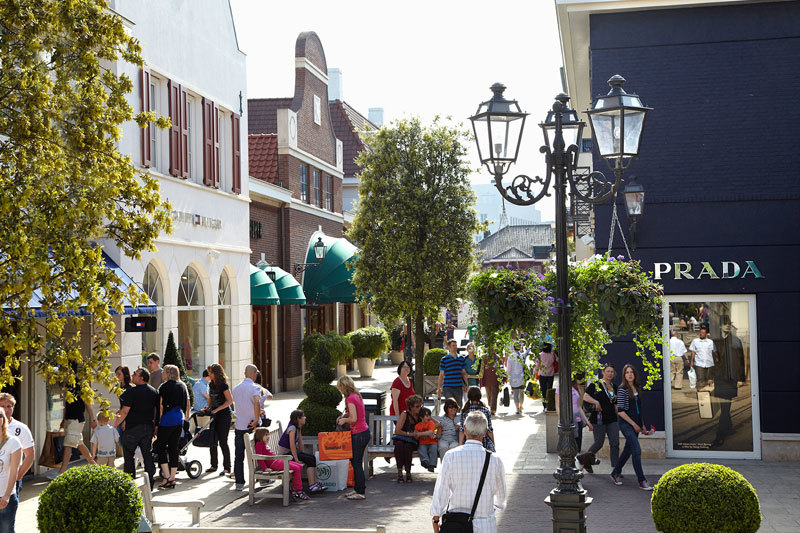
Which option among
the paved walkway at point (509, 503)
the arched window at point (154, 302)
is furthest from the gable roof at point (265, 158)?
the paved walkway at point (509, 503)

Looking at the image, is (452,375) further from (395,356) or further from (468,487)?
(395,356)

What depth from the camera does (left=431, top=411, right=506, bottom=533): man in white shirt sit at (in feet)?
23.5

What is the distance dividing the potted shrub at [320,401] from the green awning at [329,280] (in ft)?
47.3

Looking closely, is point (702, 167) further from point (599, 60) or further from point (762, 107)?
point (599, 60)

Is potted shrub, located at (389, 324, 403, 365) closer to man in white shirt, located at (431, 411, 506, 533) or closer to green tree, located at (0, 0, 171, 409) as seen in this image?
green tree, located at (0, 0, 171, 409)

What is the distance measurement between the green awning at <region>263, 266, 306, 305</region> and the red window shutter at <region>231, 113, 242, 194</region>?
4.40 metres

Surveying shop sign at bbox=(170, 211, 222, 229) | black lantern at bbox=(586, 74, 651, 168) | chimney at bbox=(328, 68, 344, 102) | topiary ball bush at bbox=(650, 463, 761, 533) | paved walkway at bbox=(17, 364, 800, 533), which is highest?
chimney at bbox=(328, 68, 344, 102)

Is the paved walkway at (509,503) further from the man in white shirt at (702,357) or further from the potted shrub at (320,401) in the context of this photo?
the man in white shirt at (702,357)

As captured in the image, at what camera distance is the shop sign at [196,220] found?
18.0 meters

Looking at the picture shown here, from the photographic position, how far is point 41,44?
27.8ft

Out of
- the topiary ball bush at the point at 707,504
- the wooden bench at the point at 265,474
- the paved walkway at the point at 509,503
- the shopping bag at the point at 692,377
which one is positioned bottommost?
the paved walkway at the point at 509,503

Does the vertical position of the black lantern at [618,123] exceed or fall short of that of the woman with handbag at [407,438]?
it exceeds it

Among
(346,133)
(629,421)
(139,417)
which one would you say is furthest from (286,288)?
(346,133)

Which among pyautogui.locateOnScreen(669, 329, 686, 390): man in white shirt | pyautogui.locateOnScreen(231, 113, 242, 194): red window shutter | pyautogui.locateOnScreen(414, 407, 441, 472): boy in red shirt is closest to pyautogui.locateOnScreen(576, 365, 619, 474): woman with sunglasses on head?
pyautogui.locateOnScreen(669, 329, 686, 390): man in white shirt
